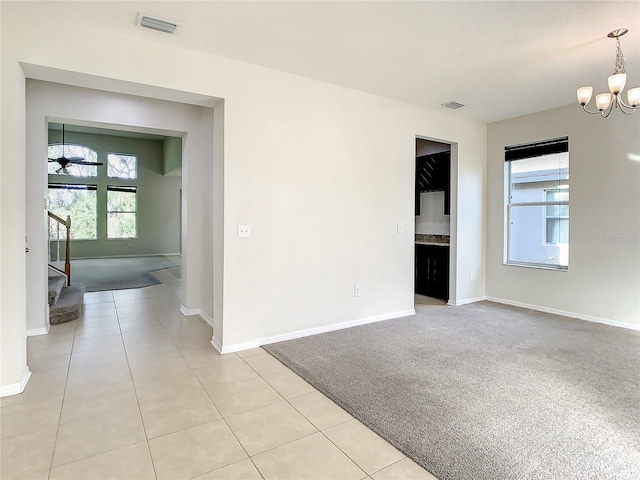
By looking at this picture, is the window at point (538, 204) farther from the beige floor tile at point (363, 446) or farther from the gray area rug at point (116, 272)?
the gray area rug at point (116, 272)

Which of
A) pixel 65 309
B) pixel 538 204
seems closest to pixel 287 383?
pixel 65 309

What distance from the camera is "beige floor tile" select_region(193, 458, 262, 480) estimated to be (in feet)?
5.70

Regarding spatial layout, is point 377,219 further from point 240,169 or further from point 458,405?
point 458,405

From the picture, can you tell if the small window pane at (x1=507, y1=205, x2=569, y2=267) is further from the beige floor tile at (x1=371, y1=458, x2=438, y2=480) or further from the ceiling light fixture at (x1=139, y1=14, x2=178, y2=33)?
the ceiling light fixture at (x1=139, y1=14, x2=178, y2=33)

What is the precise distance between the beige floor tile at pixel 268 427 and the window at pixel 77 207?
34.9 ft

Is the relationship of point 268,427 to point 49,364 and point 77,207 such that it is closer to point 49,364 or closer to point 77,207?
point 49,364

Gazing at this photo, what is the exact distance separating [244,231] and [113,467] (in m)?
2.07

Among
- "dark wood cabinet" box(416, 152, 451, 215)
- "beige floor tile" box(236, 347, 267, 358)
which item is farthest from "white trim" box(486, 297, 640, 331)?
"beige floor tile" box(236, 347, 267, 358)

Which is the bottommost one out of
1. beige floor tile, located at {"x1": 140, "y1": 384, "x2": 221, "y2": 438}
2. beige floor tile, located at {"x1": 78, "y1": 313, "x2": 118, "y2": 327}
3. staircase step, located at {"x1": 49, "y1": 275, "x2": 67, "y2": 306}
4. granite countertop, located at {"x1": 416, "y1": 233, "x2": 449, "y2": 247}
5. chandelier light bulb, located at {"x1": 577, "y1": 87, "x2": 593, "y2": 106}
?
beige floor tile, located at {"x1": 140, "y1": 384, "x2": 221, "y2": 438}

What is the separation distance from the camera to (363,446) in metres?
1.99

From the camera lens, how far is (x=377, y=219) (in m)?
4.40

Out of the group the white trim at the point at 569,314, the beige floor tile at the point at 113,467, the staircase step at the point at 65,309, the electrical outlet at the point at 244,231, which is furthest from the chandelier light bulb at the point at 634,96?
the staircase step at the point at 65,309

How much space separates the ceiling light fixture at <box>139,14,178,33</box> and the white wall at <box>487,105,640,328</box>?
4.65 meters

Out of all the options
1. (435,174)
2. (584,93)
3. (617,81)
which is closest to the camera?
(617,81)
